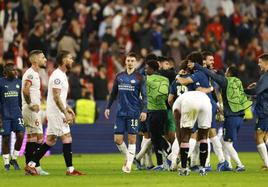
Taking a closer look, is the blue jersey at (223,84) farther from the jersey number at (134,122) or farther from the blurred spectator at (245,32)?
the blurred spectator at (245,32)

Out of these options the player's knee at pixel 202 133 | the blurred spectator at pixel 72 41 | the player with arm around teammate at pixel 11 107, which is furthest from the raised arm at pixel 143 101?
the blurred spectator at pixel 72 41

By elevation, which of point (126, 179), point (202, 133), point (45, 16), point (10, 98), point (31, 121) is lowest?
point (126, 179)

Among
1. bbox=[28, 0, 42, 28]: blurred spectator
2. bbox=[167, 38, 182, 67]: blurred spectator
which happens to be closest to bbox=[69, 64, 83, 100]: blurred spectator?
bbox=[167, 38, 182, 67]: blurred spectator

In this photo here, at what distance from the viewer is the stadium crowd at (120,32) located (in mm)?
35656

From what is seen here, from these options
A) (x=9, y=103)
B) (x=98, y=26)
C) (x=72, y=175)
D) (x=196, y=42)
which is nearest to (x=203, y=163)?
(x=72, y=175)

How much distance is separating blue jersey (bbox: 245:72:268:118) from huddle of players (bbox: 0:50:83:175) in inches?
177

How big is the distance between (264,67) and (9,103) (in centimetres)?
586

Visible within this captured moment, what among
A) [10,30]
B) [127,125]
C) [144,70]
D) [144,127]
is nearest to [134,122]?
[127,125]

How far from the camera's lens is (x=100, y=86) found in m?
35.5

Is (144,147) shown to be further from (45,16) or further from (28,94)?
(45,16)

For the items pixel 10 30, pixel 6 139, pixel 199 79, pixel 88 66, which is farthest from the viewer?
pixel 88 66

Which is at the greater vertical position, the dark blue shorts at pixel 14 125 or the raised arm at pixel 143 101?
the raised arm at pixel 143 101

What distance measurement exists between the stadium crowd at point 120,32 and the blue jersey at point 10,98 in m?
9.33

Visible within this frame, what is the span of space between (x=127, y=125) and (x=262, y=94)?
10.7 feet
